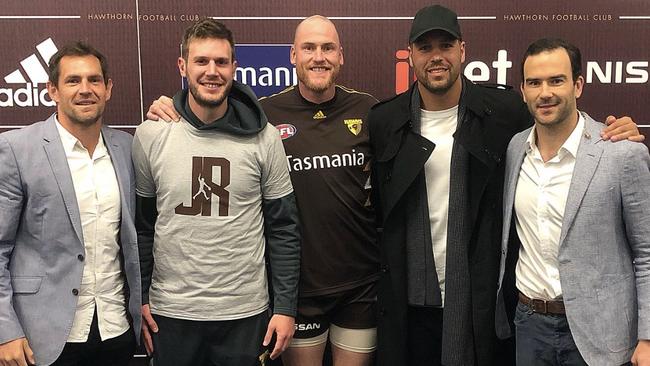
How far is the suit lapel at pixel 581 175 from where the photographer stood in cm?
177

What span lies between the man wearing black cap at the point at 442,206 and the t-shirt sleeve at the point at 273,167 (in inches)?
15.6

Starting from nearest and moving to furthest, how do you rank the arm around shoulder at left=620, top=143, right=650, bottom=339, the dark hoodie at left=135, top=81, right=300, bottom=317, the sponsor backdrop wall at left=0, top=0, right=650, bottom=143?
the arm around shoulder at left=620, top=143, right=650, bottom=339 < the dark hoodie at left=135, top=81, right=300, bottom=317 < the sponsor backdrop wall at left=0, top=0, right=650, bottom=143

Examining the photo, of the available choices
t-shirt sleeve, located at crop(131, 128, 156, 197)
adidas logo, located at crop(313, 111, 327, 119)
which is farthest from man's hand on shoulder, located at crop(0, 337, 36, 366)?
adidas logo, located at crop(313, 111, 327, 119)

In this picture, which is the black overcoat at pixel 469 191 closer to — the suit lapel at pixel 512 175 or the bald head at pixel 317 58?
the suit lapel at pixel 512 175

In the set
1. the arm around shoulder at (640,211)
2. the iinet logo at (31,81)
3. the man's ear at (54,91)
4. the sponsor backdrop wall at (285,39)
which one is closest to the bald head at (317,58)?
the sponsor backdrop wall at (285,39)

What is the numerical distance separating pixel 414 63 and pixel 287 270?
907mm

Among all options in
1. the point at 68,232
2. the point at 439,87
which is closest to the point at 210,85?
the point at 68,232

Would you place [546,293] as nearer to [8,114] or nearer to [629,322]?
[629,322]

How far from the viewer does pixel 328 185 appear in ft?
7.57

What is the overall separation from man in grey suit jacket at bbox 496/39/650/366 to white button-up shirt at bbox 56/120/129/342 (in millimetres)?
1347

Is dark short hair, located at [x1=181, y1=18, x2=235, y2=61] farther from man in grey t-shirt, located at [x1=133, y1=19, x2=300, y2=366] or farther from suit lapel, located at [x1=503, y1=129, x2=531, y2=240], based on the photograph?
suit lapel, located at [x1=503, y1=129, x2=531, y2=240]

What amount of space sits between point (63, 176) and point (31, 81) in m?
1.32

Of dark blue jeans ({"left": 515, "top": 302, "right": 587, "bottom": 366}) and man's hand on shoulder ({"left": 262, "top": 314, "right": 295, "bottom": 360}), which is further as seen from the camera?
man's hand on shoulder ({"left": 262, "top": 314, "right": 295, "bottom": 360})

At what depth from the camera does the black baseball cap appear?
214cm
